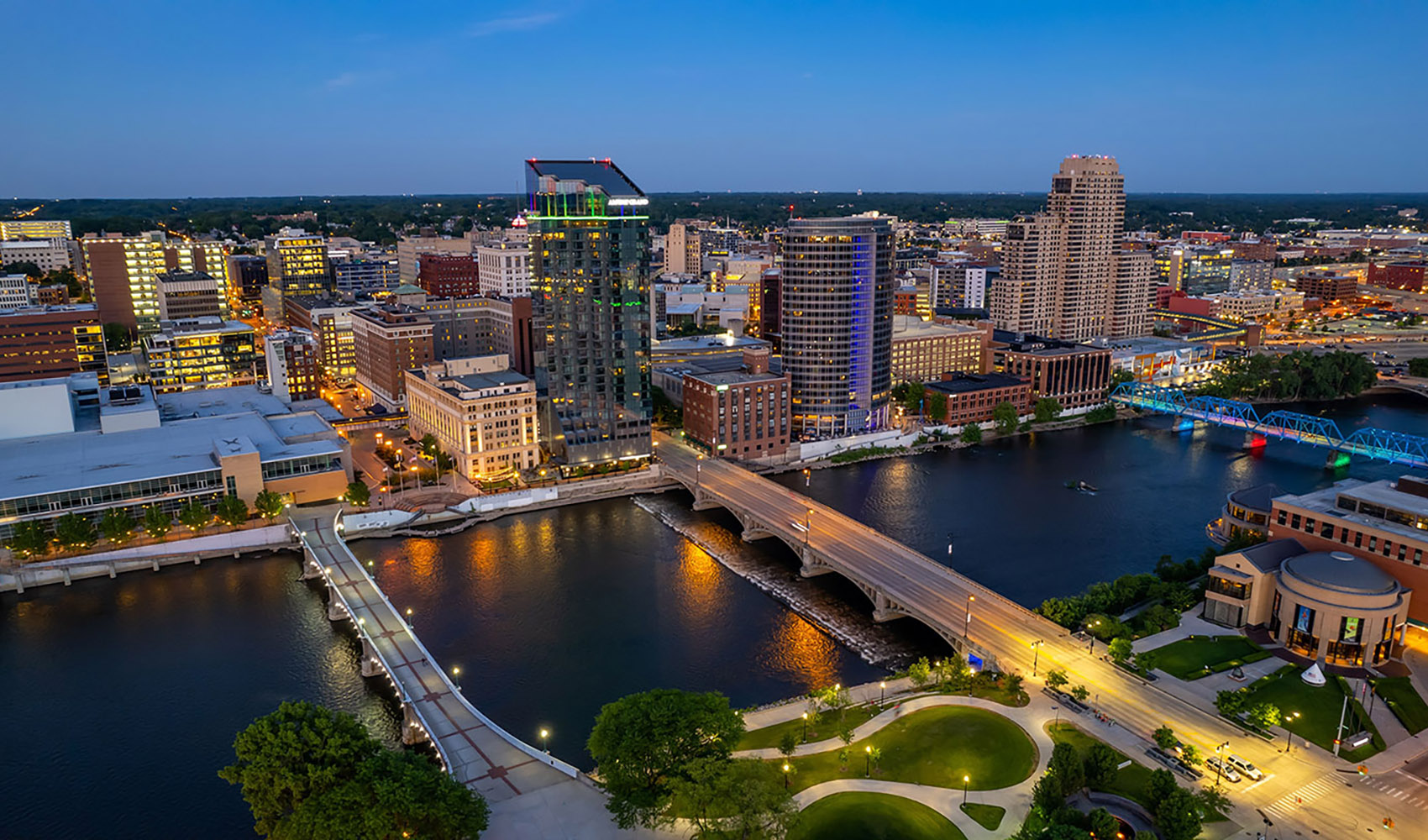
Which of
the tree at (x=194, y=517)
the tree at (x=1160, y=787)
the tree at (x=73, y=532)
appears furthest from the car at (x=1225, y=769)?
the tree at (x=73, y=532)

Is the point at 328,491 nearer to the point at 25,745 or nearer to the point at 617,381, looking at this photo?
the point at 617,381

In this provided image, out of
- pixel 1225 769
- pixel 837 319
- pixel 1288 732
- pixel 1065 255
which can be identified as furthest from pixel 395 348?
pixel 1065 255

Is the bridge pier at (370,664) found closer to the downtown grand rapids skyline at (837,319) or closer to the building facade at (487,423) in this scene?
the building facade at (487,423)

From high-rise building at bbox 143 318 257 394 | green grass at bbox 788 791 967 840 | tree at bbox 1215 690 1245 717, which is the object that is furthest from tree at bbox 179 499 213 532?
tree at bbox 1215 690 1245 717

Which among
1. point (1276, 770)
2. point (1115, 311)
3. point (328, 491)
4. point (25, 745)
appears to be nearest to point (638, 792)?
point (1276, 770)

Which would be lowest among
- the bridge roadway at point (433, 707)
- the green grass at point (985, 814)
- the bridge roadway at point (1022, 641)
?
the bridge roadway at point (433, 707)

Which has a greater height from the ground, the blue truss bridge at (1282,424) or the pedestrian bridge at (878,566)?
the blue truss bridge at (1282,424)
